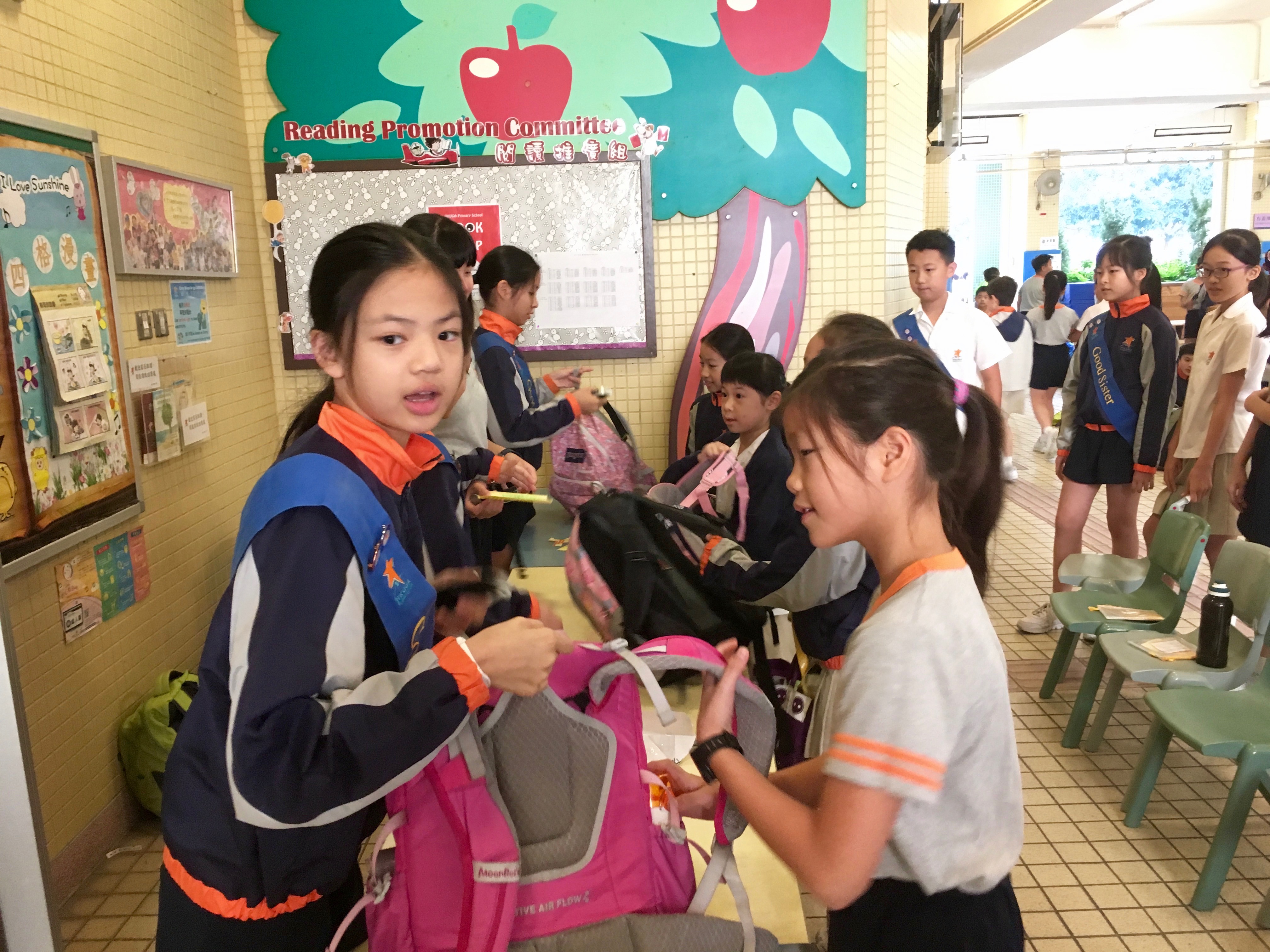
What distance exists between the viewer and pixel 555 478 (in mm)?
Answer: 3520

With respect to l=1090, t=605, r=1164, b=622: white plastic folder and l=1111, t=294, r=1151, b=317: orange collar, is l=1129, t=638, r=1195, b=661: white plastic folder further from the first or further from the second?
l=1111, t=294, r=1151, b=317: orange collar

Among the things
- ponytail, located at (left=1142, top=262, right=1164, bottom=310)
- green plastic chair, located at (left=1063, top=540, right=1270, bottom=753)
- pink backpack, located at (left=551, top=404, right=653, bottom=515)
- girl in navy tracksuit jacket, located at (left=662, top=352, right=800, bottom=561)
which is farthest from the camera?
ponytail, located at (left=1142, top=262, right=1164, bottom=310)

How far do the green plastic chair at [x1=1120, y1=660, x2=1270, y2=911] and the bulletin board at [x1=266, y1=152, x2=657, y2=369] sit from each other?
246cm

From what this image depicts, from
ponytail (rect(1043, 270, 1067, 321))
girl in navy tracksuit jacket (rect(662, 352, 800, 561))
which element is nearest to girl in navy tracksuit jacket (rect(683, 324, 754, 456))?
girl in navy tracksuit jacket (rect(662, 352, 800, 561))

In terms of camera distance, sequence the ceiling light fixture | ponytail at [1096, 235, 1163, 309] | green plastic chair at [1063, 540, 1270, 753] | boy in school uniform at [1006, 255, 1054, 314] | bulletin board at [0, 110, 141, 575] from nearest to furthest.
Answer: bulletin board at [0, 110, 141, 575], green plastic chair at [1063, 540, 1270, 753], ponytail at [1096, 235, 1163, 309], boy in school uniform at [1006, 255, 1054, 314], the ceiling light fixture

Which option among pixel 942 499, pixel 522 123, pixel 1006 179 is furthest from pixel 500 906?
pixel 1006 179

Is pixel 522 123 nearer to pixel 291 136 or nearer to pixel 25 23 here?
pixel 291 136

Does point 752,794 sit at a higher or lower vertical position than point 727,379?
lower

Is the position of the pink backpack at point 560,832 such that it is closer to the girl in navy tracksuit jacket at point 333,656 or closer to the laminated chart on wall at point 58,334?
the girl in navy tracksuit jacket at point 333,656

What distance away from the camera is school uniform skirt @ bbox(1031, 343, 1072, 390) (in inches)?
302

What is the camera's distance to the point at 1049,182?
1496cm

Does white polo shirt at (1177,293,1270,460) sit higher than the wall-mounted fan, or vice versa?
the wall-mounted fan

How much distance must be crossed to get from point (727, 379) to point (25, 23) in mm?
1997

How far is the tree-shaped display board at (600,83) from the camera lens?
380cm
